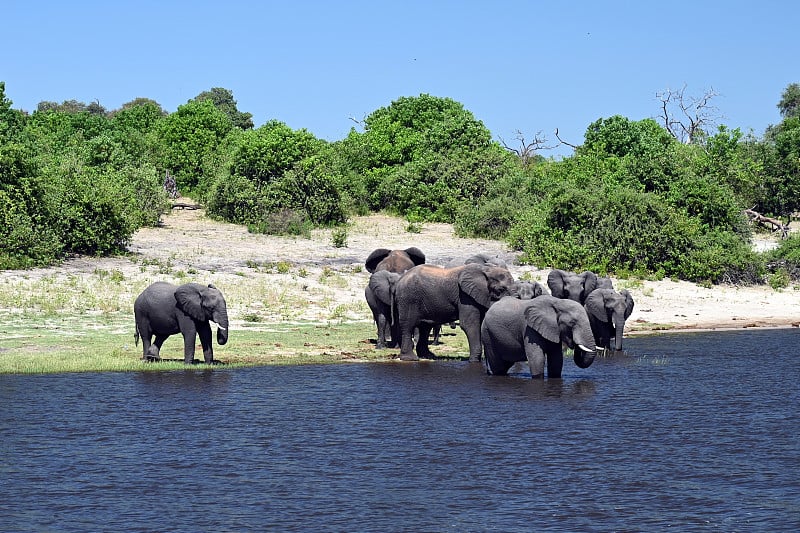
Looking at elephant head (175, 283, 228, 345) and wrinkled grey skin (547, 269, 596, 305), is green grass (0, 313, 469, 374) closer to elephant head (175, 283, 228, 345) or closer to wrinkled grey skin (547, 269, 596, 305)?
elephant head (175, 283, 228, 345)

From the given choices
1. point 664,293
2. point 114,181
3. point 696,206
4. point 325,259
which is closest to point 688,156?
point 696,206

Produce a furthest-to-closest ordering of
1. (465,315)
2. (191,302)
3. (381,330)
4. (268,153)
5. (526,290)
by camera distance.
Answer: (268,153), (381,330), (526,290), (465,315), (191,302)

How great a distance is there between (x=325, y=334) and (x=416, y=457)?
12.3 m

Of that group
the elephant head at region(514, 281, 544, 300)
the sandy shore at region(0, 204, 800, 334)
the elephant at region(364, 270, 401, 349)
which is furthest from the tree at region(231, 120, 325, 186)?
the elephant head at region(514, 281, 544, 300)

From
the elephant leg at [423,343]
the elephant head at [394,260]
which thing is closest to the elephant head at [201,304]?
the elephant leg at [423,343]

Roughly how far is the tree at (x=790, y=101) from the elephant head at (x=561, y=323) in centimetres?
7452

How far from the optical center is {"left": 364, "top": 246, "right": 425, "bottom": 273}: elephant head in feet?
86.9

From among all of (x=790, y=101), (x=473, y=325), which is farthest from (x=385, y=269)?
(x=790, y=101)

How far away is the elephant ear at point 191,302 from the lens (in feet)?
68.9

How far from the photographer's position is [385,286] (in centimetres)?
2458

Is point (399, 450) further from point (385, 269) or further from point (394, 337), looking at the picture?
point (385, 269)

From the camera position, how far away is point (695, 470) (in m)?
14.1

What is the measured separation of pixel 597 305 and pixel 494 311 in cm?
579

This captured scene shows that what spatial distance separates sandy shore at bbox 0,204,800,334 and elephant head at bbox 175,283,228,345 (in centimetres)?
766
